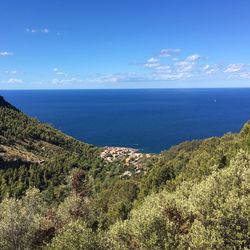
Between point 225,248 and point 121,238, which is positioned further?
point 121,238

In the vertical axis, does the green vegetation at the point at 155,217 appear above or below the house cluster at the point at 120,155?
above

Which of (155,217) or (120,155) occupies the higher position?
(155,217)

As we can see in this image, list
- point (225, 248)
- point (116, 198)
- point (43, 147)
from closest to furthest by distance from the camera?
point (225, 248), point (116, 198), point (43, 147)

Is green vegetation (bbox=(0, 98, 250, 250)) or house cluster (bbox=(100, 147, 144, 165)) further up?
green vegetation (bbox=(0, 98, 250, 250))

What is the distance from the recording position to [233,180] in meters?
26.9

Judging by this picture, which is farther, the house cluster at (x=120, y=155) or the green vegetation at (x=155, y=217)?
the house cluster at (x=120, y=155)

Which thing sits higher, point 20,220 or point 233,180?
point 233,180

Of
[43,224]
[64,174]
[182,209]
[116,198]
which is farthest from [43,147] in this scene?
[182,209]

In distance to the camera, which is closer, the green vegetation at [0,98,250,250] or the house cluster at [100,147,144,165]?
the green vegetation at [0,98,250,250]

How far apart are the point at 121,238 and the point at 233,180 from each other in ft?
32.7

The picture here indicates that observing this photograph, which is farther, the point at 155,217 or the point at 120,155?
the point at 120,155

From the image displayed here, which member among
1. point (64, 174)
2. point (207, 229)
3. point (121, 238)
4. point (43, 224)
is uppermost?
point (207, 229)

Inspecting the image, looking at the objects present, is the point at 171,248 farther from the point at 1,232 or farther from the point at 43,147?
the point at 43,147

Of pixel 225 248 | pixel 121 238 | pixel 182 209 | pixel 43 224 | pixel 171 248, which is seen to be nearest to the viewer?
pixel 225 248
